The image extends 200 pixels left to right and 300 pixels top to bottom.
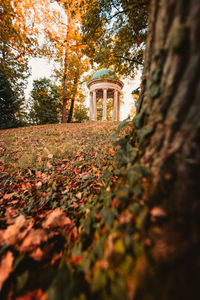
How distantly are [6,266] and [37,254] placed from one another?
193 mm

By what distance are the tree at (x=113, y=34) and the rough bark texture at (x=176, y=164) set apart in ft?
12.5

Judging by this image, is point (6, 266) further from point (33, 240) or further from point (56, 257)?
point (56, 257)

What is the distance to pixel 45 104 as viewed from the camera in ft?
61.8

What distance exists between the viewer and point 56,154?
3854mm

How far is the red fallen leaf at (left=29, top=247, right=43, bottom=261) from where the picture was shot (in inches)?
37.0

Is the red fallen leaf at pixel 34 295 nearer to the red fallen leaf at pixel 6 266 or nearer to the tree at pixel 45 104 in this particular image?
the red fallen leaf at pixel 6 266

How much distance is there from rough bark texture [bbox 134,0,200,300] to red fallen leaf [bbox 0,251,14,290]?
0.87 m

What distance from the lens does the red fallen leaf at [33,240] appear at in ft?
3.17

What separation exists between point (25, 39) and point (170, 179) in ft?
39.9

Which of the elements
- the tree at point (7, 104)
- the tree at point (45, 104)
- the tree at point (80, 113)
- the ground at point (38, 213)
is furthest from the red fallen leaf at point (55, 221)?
the tree at point (80, 113)

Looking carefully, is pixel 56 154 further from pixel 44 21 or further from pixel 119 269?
pixel 44 21

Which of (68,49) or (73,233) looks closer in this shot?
(73,233)

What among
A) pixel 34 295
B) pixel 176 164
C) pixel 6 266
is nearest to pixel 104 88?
pixel 176 164

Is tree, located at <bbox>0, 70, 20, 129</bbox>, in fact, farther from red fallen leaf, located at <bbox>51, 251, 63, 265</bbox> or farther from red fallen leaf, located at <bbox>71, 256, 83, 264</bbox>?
red fallen leaf, located at <bbox>71, 256, 83, 264</bbox>
